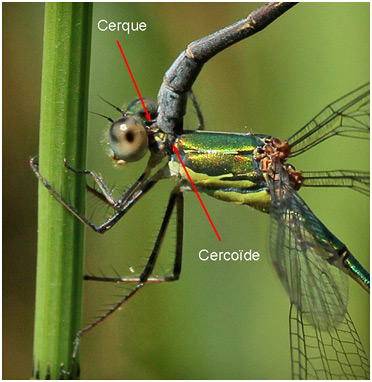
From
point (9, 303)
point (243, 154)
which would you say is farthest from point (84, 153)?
point (9, 303)

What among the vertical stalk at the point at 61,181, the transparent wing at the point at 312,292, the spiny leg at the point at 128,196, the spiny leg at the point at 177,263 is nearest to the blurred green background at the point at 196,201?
the spiny leg at the point at 177,263

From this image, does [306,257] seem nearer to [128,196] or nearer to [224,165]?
[224,165]

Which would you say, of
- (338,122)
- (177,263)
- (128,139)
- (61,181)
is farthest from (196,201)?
(61,181)

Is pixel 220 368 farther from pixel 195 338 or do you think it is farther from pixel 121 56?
pixel 121 56

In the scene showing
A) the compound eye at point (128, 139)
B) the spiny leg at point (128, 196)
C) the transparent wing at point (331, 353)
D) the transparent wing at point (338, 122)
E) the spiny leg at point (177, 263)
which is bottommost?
the transparent wing at point (331, 353)

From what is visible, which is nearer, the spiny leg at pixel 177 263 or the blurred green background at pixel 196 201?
the spiny leg at pixel 177 263

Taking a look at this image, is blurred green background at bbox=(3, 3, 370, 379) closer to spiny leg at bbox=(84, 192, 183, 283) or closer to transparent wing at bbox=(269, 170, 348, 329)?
spiny leg at bbox=(84, 192, 183, 283)

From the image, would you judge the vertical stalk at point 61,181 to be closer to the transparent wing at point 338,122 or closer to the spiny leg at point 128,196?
the spiny leg at point 128,196
